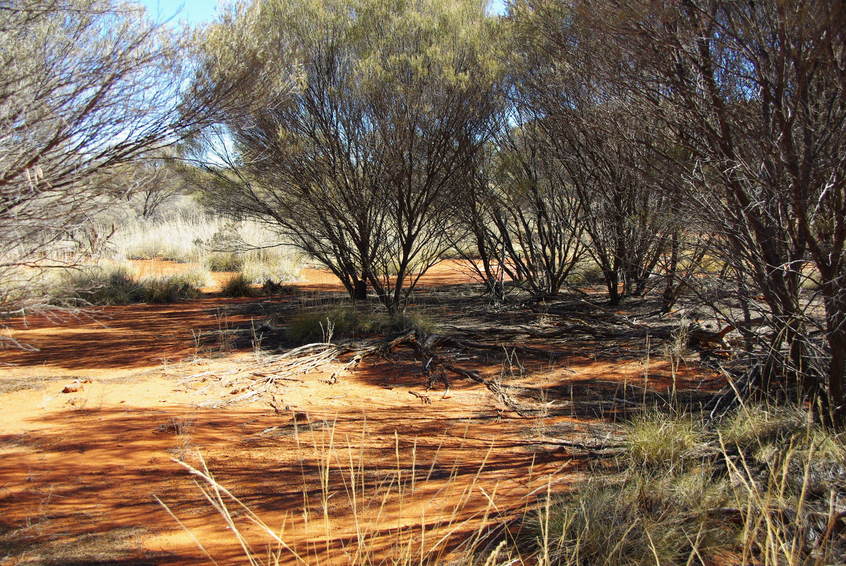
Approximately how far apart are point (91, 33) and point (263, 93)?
2.20 metres

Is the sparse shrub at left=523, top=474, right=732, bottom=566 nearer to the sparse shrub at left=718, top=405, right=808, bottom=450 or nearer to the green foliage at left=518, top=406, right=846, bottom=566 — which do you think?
the green foliage at left=518, top=406, right=846, bottom=566

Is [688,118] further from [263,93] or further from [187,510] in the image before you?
[263,93]

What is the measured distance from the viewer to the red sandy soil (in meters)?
3.17

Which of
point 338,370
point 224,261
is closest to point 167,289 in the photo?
point 224,261

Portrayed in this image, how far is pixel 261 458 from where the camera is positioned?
437 cm

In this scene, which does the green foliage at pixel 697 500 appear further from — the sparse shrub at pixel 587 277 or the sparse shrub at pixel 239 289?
the sparse shrub at pixel 239 289

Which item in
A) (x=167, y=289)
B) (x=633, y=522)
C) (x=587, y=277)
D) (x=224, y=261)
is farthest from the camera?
(x=224, y=261)

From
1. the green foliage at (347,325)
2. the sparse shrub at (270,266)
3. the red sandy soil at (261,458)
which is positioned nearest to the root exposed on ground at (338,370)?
the red sandy soil at (261,458)

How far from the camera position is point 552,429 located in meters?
4.84

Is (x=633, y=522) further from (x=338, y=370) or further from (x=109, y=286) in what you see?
(x=109, y=286)

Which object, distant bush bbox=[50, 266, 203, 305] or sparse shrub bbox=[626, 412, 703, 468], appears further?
distant bush bbox=[50, 266, 203, 305]

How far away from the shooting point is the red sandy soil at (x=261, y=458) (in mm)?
3168

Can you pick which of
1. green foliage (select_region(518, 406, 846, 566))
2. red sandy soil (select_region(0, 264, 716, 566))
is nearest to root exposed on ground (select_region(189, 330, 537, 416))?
red sandy soil (select_region(0, 264, 716, 566))

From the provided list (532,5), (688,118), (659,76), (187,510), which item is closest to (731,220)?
(688,118)
